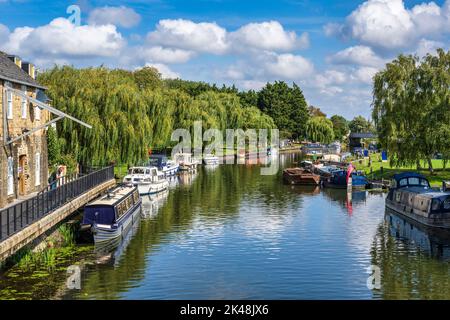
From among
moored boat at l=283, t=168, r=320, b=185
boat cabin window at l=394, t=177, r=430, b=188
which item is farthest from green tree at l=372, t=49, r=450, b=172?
boat cabin window at l=394, t=177, r=430, b=188

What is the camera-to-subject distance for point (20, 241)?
26.6m

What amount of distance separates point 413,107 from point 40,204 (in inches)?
1963

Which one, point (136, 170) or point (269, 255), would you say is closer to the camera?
point (269, 255)

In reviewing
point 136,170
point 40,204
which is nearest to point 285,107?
point 136,170

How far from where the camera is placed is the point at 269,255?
110ft

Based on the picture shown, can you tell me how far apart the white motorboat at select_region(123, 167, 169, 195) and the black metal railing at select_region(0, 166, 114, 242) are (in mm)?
8856

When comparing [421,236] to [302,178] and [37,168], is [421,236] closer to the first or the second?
[37,168]

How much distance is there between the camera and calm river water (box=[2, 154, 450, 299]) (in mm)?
27062

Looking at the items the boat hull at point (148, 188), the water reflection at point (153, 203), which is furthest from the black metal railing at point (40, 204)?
the boat hull at point (148, 188)
